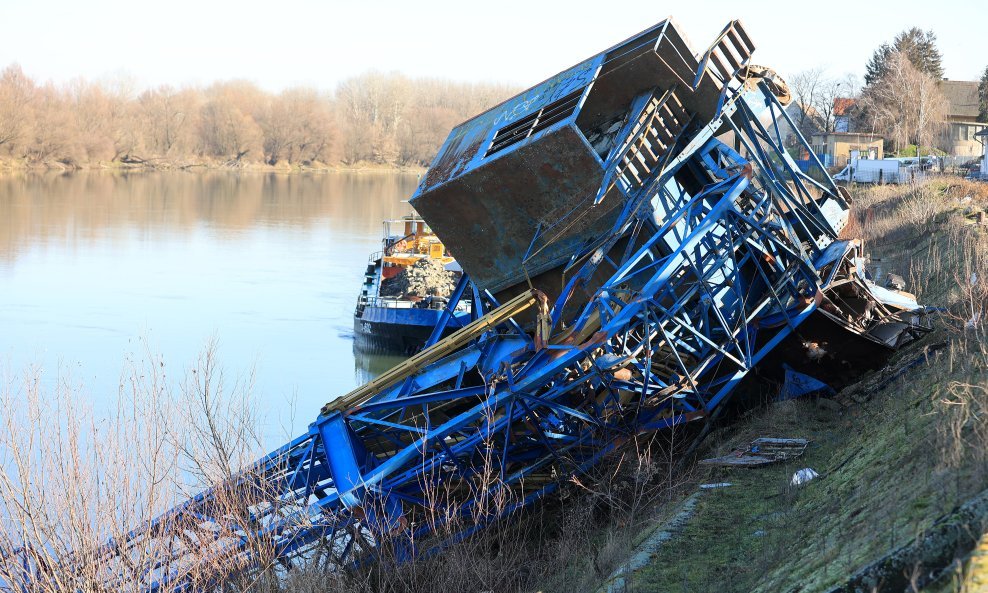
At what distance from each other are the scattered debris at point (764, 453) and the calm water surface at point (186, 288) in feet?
20.7

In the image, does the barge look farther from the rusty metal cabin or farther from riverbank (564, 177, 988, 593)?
riverbank (564, 177, 988, 593)

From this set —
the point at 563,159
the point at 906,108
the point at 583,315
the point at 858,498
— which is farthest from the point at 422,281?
the point at 906,108

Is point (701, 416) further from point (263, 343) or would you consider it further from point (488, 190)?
point (263, 343)

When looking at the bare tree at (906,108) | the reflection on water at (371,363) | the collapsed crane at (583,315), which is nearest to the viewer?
the collapsed crane at (583,315)

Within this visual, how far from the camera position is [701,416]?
1086 centimetres

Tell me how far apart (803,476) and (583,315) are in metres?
2.61

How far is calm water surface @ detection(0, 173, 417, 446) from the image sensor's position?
2328 centimetres

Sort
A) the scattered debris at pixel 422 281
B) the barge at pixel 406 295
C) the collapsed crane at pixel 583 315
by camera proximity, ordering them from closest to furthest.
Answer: the collapsed crane at pixel 583 315
the barge at pixel 406 295
the scattered debris at pixel 422 281

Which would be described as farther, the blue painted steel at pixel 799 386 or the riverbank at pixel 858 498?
the blue painted steel at pixel 799 386

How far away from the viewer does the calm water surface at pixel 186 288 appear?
2328cm


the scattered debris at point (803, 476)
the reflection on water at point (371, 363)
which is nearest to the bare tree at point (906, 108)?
the reflection on water at point (371, 363)

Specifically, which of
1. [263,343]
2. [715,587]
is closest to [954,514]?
[715,587]

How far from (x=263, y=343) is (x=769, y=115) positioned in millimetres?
17337

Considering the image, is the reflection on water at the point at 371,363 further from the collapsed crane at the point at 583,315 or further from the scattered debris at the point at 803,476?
the scattered debris at the point at 803,476
